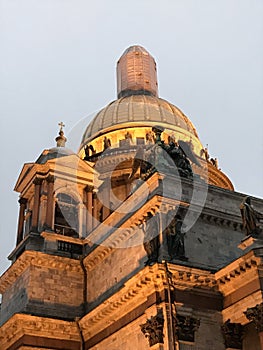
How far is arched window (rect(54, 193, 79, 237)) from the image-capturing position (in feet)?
91.2

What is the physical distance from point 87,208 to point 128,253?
656 cm

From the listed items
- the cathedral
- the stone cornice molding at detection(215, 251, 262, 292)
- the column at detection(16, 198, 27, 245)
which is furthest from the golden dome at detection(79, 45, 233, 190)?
the stone cornice molding at detection(215, 251, 262, 292)

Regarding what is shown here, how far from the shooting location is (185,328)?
18.4 m

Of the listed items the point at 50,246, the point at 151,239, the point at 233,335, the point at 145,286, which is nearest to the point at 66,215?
the point at 50,246

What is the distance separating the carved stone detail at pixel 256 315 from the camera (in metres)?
17.7

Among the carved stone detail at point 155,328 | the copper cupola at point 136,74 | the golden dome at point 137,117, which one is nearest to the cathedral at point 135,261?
the carved stone detail at point 155,328

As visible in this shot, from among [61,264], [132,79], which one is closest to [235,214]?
[61,264]

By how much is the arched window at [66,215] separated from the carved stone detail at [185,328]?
33.9ft

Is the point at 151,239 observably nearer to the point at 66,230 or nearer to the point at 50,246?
the point at 50,246

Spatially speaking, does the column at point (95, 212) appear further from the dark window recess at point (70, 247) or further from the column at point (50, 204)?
the column at point (50, 204)

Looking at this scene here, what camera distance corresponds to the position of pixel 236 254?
21891 mm

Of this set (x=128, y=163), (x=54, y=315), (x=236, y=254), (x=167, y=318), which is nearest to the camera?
(x=167, y=318)

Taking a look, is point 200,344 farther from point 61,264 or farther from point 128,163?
point 128,163

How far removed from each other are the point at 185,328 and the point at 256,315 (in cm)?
231
